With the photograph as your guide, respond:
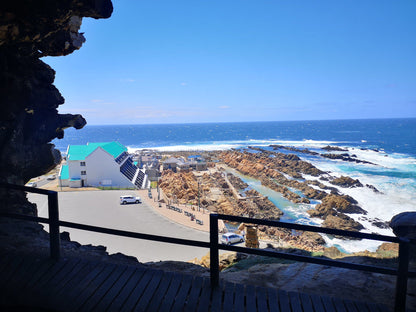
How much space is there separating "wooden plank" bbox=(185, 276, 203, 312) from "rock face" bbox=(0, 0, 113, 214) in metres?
5.16

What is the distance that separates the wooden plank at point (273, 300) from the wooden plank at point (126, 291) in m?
1.61

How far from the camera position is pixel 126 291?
11.4 ft

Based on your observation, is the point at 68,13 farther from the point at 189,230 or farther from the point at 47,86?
the point at 189,230

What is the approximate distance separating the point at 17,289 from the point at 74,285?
62 centimetres

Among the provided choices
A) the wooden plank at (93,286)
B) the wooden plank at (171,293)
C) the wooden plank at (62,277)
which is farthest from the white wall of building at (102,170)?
the wooden plank at (171,293)

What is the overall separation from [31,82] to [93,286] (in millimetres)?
6887

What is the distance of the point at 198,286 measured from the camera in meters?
3.58

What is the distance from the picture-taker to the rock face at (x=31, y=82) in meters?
5.42

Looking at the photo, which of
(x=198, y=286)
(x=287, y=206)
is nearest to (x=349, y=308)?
(x=198, y=286)

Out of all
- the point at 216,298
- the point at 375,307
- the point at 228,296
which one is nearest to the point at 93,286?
the point at 216,298

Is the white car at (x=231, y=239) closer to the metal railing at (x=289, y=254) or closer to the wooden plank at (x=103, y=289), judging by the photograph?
the wooden plank at (x=103, y=289)

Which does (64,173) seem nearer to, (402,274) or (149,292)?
(149,292)

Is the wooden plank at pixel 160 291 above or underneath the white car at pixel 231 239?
above

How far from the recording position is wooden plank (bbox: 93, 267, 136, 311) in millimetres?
3225
